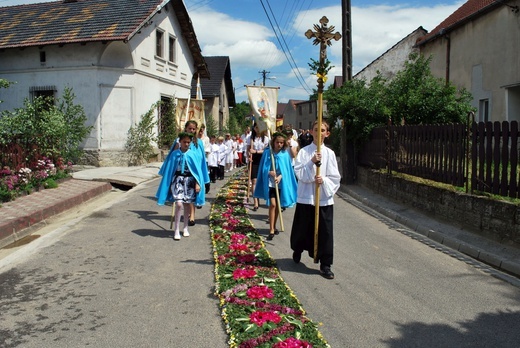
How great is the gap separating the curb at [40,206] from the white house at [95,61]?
6.61 m

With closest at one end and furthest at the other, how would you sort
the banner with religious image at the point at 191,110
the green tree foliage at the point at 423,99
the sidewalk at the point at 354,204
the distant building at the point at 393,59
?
1. the sidewalk at the point at 354,204
2. the banner with religious image at the point at 191,110
3. the green tree foliage at the point at 423,99
4. the distant building at the point at 393,59

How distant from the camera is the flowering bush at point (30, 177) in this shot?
10297 millimetres

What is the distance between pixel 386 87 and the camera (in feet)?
51.8

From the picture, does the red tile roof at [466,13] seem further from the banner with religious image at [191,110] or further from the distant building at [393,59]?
the banner with religious image at [191,110]

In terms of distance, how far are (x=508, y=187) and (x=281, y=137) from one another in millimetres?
3800

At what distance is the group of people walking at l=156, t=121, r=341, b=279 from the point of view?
605 cm

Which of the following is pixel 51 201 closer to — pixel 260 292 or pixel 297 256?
pixel 297 256

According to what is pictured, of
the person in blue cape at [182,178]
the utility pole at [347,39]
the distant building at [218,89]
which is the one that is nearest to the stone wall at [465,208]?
the person in blue cape at [182,178]

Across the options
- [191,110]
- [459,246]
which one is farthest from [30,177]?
[459,246]

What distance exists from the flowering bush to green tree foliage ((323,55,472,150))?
8.81 metres

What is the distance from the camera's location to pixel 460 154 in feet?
30.9

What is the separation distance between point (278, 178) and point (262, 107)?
267 cm

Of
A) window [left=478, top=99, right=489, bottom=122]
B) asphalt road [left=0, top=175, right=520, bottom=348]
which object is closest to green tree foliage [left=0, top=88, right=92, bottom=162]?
asphalt road [left=0, top=175, right=520, bottom=348]

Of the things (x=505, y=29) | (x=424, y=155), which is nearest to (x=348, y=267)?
(x=424, y=155)
